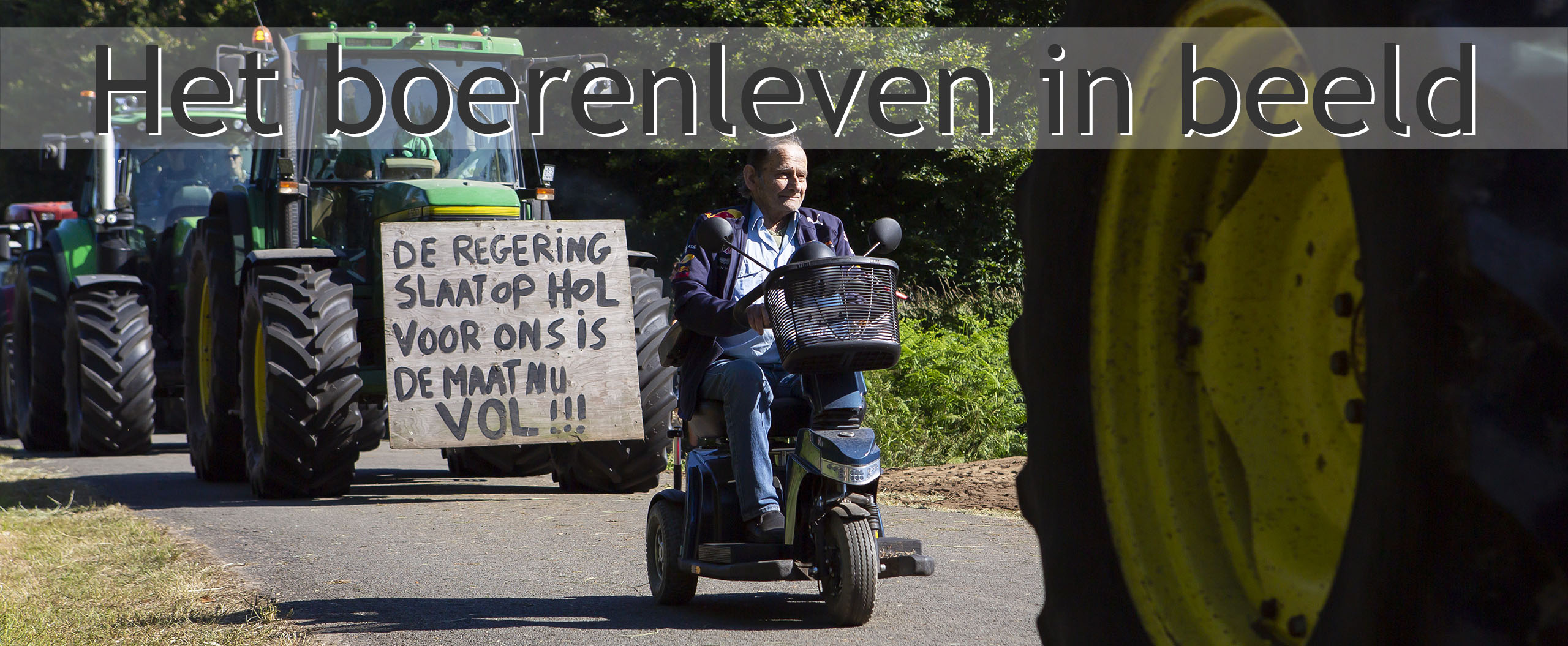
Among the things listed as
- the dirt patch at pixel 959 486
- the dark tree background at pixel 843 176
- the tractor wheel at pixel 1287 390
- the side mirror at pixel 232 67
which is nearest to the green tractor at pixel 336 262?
the side mirror at pixel 232 67

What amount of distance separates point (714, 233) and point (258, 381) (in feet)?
19.0

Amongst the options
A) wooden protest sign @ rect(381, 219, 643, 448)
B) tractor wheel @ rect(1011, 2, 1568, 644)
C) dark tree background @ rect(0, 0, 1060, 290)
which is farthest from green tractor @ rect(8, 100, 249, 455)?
tractor wheel @ rect(1011, 2, 1568, 644)

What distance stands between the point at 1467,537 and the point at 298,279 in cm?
851

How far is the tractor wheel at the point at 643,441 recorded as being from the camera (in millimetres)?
9562

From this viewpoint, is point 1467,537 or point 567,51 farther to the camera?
point 567,51

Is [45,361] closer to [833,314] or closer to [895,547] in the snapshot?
[895,547]

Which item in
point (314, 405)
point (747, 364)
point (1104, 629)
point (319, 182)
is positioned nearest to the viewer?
point (1104, 629)

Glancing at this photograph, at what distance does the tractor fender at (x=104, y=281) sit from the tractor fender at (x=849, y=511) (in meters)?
10.2

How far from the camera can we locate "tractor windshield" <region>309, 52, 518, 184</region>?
9883 mm

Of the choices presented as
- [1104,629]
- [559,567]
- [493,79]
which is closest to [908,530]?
[559,567]

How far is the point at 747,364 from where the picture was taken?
4.98 meters

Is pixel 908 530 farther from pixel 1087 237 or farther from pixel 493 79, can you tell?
pixel 1087 237

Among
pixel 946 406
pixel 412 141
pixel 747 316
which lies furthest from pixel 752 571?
pixel 946 406

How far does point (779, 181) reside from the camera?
521cm
